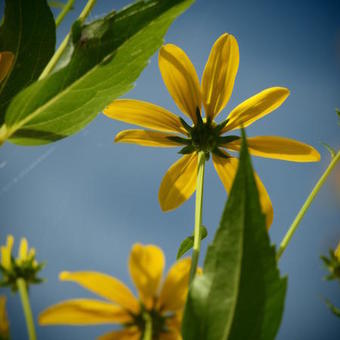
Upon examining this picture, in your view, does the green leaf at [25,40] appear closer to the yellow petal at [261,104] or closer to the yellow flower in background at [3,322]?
the yellow flower in background at [3,322]

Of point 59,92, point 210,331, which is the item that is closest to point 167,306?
point 210,331

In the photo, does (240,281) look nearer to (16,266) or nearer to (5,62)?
(5,62)

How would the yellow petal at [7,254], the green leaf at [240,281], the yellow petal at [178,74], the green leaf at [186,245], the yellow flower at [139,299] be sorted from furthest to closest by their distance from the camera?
the yellow petal at [7,254] → the yellow petal at [178,74] → the green leaf at [186,245] → the yellow flower at [139,299] → the green leaf at [240,281]

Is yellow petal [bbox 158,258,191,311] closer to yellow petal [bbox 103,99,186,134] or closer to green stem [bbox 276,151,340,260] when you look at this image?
green stem [bbox 276,151,340,260]

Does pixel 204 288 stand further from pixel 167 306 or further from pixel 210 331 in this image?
pixel 167 306

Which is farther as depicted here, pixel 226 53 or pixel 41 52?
pixel 226 53

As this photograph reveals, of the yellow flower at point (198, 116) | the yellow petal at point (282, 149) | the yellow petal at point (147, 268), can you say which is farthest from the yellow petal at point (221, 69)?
the yellow petal at point (147, 268)

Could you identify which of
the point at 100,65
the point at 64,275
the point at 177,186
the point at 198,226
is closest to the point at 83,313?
the point at 64,275
